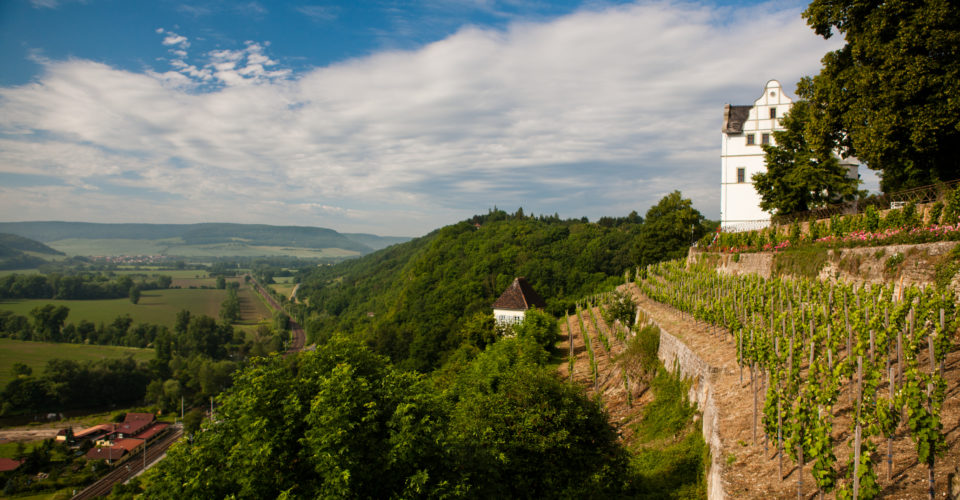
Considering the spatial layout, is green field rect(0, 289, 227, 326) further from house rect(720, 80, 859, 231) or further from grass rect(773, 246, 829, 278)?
grass rect(773, 246, 829, 278)

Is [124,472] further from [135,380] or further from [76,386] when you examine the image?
[135,380]

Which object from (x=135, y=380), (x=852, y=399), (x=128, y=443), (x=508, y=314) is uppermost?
(x=852, y=399)

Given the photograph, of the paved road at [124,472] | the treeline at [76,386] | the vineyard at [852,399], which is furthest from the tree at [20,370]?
the vineyard at [852,399]

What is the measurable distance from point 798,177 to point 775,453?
20959 mm

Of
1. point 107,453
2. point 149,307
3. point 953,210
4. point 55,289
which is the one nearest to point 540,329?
point 953,210

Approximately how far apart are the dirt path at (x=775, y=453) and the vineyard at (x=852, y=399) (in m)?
0.02

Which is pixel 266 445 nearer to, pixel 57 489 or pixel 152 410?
pixel 57 489

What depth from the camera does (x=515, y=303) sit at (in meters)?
50.6

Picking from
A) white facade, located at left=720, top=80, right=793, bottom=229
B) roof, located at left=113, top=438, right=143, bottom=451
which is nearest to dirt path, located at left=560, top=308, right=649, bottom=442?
white facade, located at left=720, top=80, right=793, bottom=229

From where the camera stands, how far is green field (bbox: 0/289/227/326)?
142 m

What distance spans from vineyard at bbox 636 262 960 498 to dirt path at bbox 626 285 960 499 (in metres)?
0.02

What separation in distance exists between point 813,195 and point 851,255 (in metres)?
12.2

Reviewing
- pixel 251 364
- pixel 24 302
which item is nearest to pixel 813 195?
pixel 251 364

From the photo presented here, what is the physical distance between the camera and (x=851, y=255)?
618 inches
